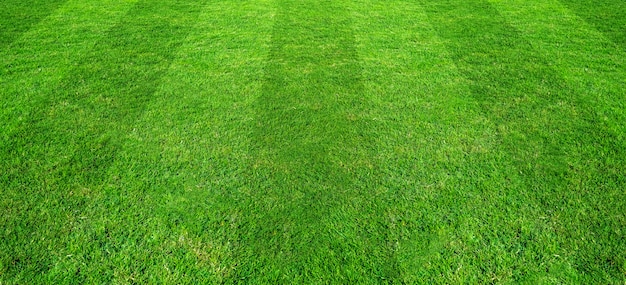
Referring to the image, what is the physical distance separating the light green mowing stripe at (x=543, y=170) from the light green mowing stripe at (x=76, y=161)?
3.36 m

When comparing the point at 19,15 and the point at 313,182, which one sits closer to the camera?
the point at 313,182

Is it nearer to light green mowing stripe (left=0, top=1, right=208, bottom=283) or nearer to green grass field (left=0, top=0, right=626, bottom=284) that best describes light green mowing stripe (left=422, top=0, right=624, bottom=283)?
green grass field (left=0, top=0, right=626, bottom=284)

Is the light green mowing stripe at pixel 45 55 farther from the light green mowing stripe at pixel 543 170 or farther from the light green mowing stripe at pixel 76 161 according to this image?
the light green mowing stripe at pixel 543 170

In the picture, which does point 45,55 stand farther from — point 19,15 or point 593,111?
point 593,111

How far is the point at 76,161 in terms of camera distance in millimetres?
4758

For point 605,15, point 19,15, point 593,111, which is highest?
point 605,15

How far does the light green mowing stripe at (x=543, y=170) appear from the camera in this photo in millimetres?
3758

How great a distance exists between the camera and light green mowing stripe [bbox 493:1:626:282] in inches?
153

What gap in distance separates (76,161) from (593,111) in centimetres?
621

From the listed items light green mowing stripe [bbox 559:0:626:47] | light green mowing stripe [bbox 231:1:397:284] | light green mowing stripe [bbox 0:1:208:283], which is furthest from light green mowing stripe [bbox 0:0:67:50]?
light green mowing stripe [bbox 559:0:626:47]

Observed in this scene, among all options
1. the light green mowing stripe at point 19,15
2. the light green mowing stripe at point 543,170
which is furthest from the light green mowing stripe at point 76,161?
the light green mowing stripe at point 543,170

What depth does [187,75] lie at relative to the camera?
639 centimetres

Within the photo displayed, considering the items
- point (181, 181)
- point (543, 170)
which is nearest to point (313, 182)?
point (181, 181)

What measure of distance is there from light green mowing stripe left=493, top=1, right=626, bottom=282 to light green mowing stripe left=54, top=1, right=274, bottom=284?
10.5 ft
